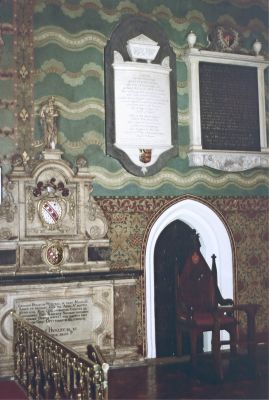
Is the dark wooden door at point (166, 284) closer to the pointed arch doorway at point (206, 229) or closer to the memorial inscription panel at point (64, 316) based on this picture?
the pointed arch doorway at point (206, 229)

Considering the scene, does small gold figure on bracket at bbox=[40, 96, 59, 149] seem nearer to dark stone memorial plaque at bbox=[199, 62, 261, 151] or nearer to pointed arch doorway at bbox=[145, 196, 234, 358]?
pointed arch doorway at bbox=[145, 196, 234, 358]

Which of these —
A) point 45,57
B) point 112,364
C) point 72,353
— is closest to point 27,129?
point 45,57

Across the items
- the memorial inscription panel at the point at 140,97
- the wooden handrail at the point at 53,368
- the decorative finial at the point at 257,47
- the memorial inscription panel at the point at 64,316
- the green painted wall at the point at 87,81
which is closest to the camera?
the wooden handrail at the point at 53,368

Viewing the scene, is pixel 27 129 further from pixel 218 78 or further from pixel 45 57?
pixel 218 78

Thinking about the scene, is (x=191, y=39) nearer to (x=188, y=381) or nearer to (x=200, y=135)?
(x=200, y=135)

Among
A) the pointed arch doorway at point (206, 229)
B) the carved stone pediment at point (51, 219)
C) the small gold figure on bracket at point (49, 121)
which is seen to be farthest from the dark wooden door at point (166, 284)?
the small gold figure on bracket at point (49, 121)

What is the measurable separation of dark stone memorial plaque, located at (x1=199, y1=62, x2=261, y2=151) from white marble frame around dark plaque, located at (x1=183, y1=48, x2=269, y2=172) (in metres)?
0.08

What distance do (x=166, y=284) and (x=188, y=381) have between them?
1.82m

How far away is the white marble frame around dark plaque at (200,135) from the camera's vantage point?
25.3 ft

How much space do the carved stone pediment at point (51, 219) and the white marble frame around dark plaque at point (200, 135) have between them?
1729mm

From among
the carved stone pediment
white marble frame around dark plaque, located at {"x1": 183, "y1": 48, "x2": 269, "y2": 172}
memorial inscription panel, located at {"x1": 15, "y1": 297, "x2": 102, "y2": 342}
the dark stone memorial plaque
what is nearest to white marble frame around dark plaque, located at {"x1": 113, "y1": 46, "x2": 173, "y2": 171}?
white marble frame around dark plaque, located at {"x1": 183, "y1": 48, "x2": 269, "y2": 172}

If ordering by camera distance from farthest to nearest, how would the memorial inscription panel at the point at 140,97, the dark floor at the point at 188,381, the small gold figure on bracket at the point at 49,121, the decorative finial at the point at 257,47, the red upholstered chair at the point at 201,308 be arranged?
the decorative finial at the point at 257,47
the memorial inscription panel at the point at 140,97
the small gold figure on bracket at the point at 49,121
the red upholstered chair at the point at 201,308
the dark floor at the point at 188,381

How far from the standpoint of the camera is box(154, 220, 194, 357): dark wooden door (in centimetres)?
758

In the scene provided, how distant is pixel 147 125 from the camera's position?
7.55 m
